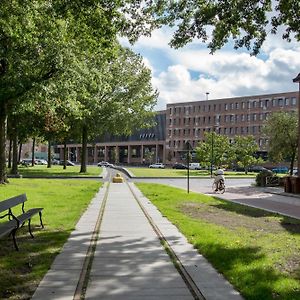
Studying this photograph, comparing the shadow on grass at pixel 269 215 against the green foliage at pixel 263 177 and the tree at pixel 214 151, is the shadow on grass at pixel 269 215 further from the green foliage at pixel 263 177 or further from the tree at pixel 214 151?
the tree at pixel 214 151

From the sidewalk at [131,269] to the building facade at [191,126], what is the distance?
10182 cm

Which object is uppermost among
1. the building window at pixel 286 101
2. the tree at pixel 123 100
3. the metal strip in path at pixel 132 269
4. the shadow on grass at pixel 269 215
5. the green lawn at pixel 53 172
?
the building window at pixel 286 101

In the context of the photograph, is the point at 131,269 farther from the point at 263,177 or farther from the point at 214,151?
the point at 214,151

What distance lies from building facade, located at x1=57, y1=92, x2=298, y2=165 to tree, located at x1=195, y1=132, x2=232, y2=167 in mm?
37693

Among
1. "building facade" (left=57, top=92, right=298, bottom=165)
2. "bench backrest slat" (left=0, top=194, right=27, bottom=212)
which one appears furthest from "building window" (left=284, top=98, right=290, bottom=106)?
"bench backrest slat" (left=0, top=194, right=27, bottom=212)

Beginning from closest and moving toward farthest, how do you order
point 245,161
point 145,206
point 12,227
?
point 12,227, point 145,206, point 245,161

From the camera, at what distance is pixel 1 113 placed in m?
27.0

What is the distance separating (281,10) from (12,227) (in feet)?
27.5

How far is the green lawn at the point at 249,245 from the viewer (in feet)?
21.6

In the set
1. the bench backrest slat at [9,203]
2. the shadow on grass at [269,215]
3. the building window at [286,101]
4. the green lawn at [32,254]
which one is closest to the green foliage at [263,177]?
the shadow on grass at [269,215]

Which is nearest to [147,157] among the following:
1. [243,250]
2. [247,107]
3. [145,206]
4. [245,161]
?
[247,107]

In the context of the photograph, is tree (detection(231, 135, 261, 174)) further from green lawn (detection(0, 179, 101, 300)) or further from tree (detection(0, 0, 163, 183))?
green lawn (detection(0, 179, 101, 300))

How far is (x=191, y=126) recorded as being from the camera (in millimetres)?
133750

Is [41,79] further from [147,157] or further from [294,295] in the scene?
[147,157]
